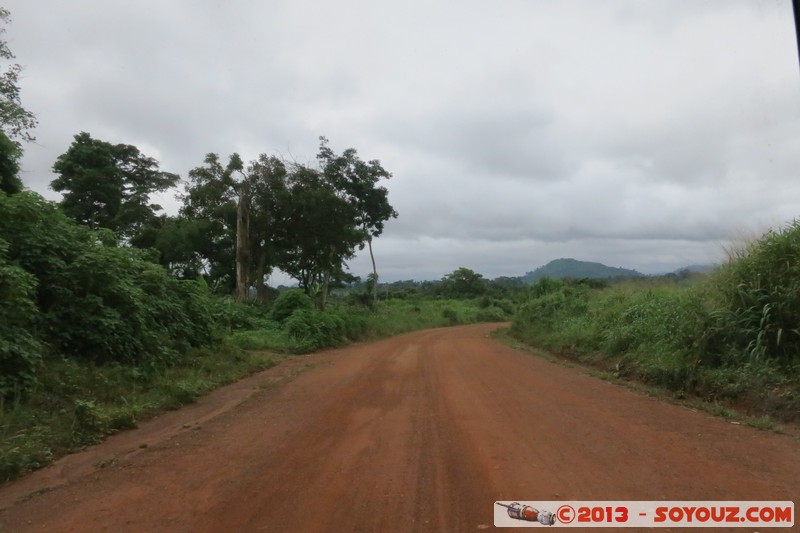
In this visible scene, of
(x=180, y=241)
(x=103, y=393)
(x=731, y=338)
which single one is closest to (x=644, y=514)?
(x=731, y=338)

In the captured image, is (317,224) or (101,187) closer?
(317,224)

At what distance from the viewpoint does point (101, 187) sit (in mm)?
30969

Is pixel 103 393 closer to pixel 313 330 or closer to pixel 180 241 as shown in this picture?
pixel 313 330

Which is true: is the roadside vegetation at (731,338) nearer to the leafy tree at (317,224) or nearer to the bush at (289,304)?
the bush at (289,304)

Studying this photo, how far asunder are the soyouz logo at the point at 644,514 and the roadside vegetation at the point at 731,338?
3413mm

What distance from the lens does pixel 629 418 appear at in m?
7.57

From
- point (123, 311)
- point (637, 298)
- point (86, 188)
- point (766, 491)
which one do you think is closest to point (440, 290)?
point (86, 188)

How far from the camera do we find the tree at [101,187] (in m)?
30.3

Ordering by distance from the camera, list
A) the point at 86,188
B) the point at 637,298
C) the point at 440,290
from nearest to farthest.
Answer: the point at 637,298 < the point at 86,188 < the point at 440,290

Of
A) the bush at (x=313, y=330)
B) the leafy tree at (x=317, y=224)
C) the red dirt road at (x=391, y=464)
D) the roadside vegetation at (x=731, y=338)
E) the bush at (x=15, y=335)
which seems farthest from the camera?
the leafy tree at (x=317, y=224)

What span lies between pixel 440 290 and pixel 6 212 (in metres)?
60.3

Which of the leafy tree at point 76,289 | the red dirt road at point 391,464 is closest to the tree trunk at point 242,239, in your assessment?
the leafy tree at point 76,289

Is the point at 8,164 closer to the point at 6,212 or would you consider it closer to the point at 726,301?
the point at 6,212

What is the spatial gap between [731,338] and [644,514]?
6.54m
